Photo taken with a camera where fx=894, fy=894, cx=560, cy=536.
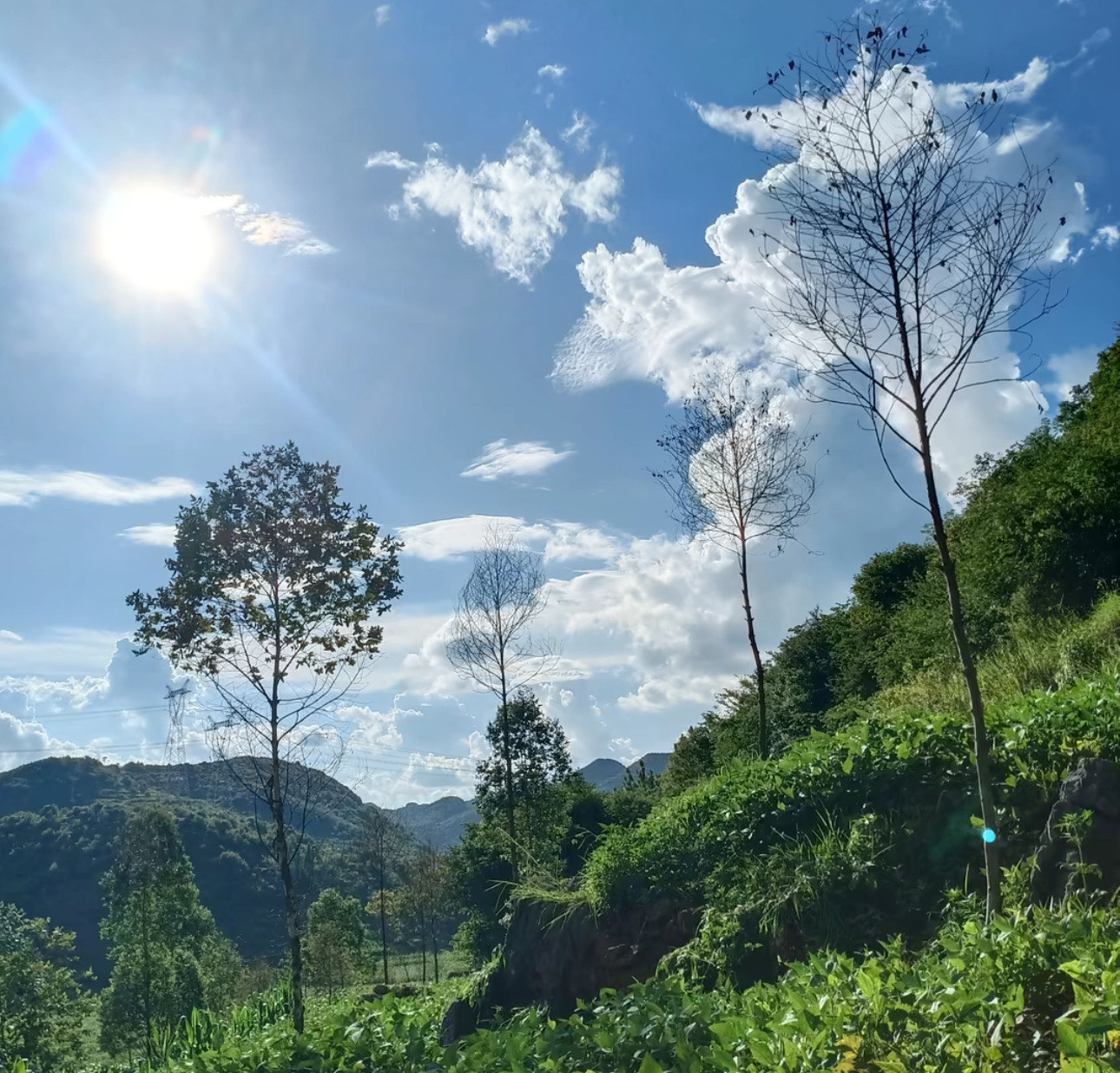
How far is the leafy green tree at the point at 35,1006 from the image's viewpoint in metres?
26.5

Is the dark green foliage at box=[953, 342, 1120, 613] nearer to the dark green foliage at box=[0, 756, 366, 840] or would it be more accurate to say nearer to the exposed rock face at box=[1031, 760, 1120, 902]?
the exposed rock face at box=[1031, 760, 1120, 902]

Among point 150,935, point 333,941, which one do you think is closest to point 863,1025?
point 150,935

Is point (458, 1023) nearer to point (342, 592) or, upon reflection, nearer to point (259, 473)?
point (342, 592)

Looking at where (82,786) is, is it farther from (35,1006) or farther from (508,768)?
(508,768)

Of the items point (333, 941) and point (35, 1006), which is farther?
point (333, 941)

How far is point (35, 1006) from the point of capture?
29.1 metres

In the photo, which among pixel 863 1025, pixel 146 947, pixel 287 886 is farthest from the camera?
pixel 146 947

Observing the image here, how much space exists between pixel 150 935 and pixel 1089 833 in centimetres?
4197

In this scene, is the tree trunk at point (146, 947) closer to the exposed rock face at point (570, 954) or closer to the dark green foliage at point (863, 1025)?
the exposed rock face at point (570, 954)

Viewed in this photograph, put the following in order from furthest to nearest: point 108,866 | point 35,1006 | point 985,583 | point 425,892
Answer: point 108,866
point 425,892
point 35,1006
point 985,583

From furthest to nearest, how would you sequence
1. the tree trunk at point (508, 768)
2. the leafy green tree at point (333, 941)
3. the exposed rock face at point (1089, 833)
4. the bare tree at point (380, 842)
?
the bare tree at point (380, 842)
the leafy green tree at point (333, 941)
the tree trunk at point (508, 768)
the exposed rock face at point (1089, 833)

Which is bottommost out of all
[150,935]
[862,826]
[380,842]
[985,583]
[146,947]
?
[146,947]

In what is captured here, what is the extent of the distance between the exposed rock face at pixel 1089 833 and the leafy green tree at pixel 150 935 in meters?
37.0

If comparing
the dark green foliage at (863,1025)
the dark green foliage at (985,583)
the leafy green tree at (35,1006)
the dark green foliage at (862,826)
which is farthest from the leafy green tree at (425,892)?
the dark green foliage at (863,1025)
